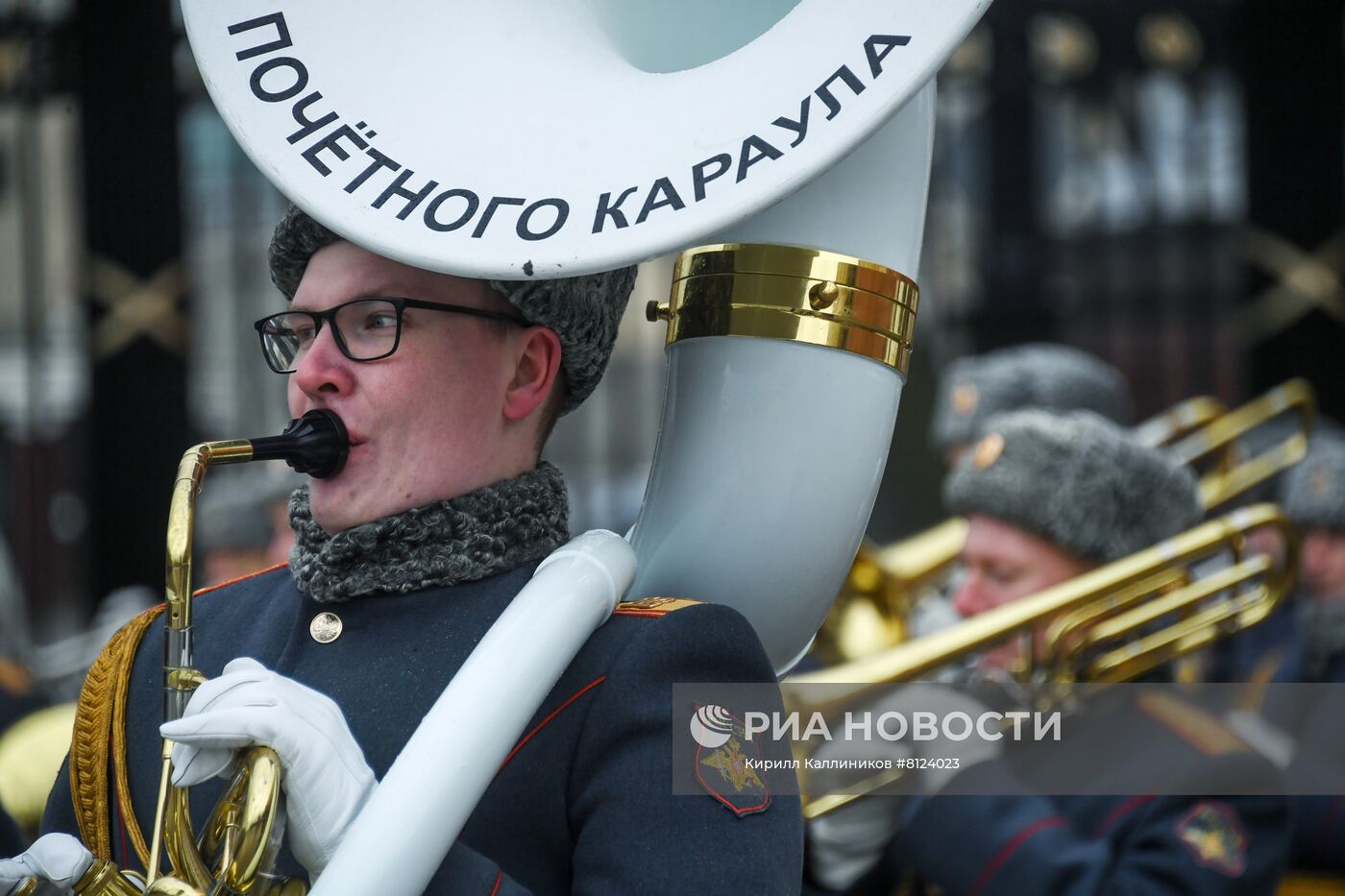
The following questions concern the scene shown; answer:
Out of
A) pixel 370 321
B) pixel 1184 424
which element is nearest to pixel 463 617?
pixel 370 321

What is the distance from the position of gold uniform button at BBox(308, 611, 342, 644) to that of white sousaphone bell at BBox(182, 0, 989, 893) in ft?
0.86

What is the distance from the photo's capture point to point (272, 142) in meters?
1.59

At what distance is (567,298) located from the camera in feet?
5.86

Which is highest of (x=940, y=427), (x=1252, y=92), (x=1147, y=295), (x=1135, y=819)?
(x=1252, y=92)

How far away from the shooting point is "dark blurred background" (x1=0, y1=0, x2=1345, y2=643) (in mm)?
5285

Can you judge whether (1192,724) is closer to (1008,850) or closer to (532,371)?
(1008,850)

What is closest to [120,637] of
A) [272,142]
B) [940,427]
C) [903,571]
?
[272,142]

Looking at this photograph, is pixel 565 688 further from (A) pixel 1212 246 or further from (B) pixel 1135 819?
(A) pixel 1212 246

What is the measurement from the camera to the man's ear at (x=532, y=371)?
5.86 feet

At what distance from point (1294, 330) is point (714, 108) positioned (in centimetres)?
412

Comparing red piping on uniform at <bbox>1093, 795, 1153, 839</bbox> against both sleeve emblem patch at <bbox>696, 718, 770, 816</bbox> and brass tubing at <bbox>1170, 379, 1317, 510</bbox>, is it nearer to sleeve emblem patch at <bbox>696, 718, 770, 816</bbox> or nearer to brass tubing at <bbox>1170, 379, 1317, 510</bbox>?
sleeve emblem patch at <bbox>696, 718, 770, 816</bbox>

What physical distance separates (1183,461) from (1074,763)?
74.4 inches

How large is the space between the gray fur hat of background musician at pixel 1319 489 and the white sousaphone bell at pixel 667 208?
334 cm

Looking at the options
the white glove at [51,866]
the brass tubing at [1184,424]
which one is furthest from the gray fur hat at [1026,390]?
the white glove at [51,866]
